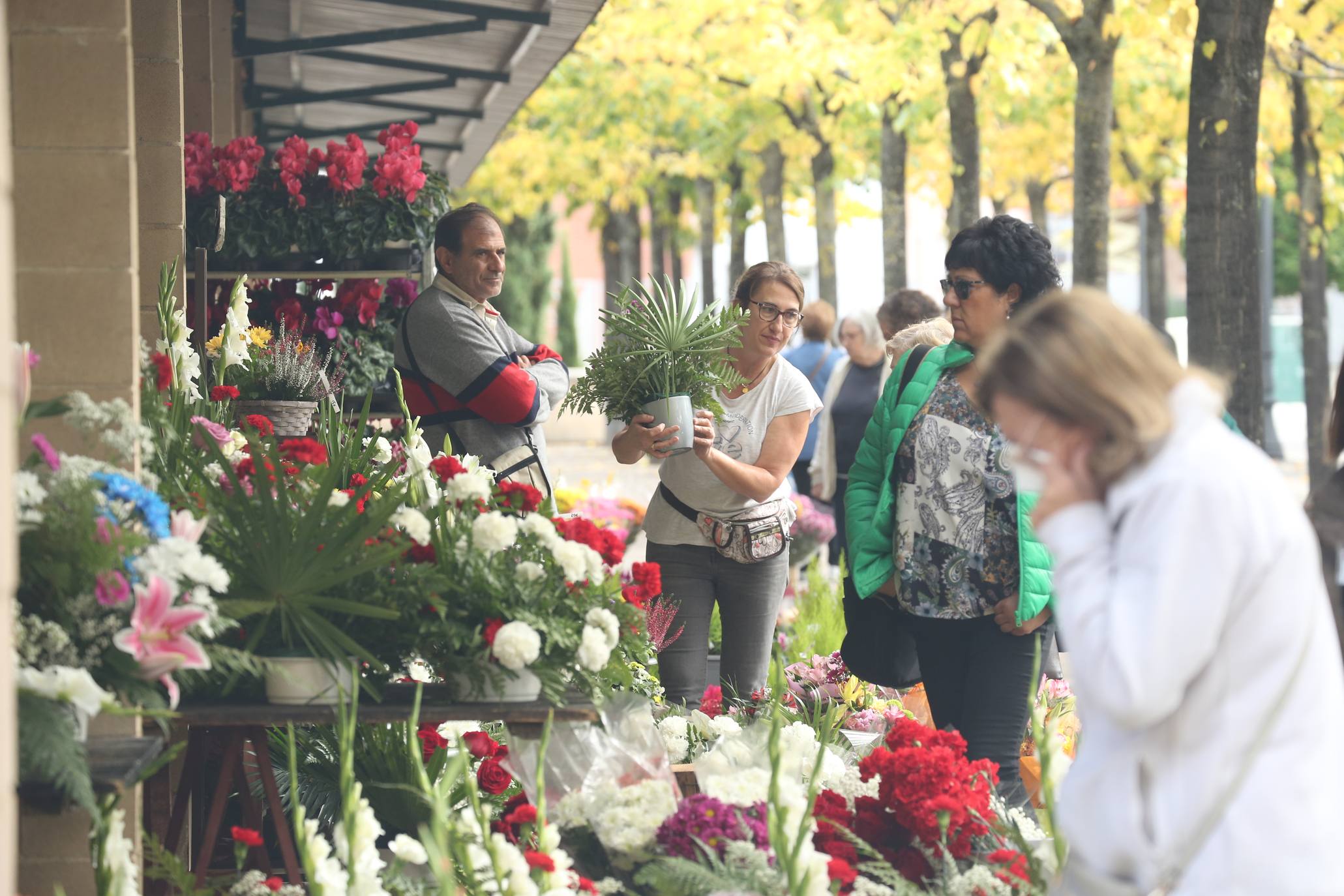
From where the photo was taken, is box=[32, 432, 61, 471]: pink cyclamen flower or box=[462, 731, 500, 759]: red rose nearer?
box=[32, 432, 61, 471]: pink cyclamen flower

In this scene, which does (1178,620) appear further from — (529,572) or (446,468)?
(446,468)

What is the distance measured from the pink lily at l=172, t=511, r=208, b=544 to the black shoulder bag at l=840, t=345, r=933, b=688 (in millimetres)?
1814

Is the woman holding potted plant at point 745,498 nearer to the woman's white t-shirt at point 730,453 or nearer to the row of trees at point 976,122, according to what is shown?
the woman's white t-shirt at point 730,453

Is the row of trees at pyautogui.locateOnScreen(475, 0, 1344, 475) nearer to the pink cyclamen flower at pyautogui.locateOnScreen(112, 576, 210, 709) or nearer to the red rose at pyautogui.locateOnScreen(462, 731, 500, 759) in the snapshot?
the red rose at pyautogui.locateOnScreen(462, 731, 500, 759)

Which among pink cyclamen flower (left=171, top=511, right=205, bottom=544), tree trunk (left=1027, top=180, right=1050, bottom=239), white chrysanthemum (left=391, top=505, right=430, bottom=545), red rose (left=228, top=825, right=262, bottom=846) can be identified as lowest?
red rose (left=228, top=825, right=262, bottom=846)

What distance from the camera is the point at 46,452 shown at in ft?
8.36

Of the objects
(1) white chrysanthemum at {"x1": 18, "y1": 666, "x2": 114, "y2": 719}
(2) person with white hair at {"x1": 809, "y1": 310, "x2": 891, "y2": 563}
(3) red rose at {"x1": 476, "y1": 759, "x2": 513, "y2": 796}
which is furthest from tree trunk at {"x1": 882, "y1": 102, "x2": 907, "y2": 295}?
(1) white chrysanthemum at {"x1": 18, "y1": 666, "x2": 114, "y2": 719}

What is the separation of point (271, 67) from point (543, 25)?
3629 mm

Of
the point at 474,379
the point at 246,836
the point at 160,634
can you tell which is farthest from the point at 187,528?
the point at 474,379

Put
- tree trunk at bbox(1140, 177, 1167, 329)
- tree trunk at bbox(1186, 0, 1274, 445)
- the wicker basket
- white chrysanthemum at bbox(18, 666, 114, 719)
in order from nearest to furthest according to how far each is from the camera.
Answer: white chrysanthemum at bbox(18, 666, 114, 719), the wicker basket, tree trunk at bbox(1186, 0, 1274, 445), tree trunk at bbox(1140, 177, 1167, 329)

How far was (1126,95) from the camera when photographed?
14445 millimetres

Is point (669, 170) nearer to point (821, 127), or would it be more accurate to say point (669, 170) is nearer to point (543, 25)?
point (821, 127)

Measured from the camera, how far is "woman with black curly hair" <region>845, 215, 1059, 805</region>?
3.78 meters

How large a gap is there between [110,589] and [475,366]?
2.12 meters
